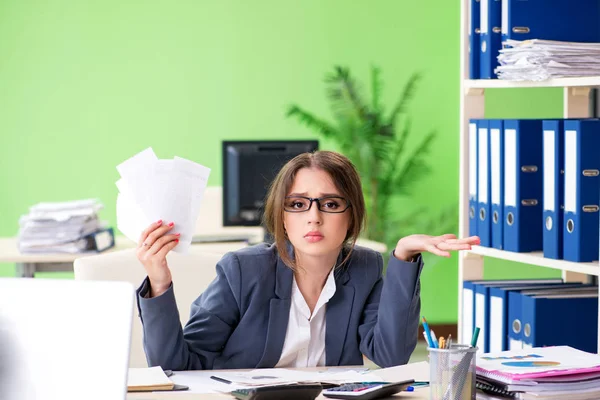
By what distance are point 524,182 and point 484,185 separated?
0.21 metres

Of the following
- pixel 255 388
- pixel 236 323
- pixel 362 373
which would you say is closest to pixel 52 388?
pixel 255 388

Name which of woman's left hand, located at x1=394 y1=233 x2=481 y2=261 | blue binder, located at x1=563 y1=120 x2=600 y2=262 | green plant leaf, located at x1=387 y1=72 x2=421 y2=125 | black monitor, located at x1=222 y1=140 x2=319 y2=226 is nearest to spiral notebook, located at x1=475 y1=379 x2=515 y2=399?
woman's left hand, located at x1=394 y1=233 x2=481 y2=261

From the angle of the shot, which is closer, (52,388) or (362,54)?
(52,388)

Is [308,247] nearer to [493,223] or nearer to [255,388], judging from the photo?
[255,388]

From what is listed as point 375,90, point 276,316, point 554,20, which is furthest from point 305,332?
point 375,90

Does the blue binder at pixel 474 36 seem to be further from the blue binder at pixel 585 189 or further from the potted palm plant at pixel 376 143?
the potted palm plant at pixel 376 143

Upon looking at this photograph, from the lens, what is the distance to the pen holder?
1628 mm

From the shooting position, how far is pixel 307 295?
2.20m

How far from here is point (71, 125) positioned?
6.07m

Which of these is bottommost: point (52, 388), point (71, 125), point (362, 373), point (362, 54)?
point (362, 373)

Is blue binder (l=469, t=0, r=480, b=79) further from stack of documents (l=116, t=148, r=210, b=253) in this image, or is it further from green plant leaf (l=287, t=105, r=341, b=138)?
green plant leaf (l=287, t=105, r=341, b=138)

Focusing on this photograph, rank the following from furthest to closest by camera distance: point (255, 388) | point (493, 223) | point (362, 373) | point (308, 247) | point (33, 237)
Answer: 1. point (33, 237)
2. point (493, 223)
3. point (308, 247)
4. point (362, 373)
5. point (255, 388)

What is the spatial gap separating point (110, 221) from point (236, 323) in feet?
13.5

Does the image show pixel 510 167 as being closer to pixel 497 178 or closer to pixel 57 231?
pixel 497 178
